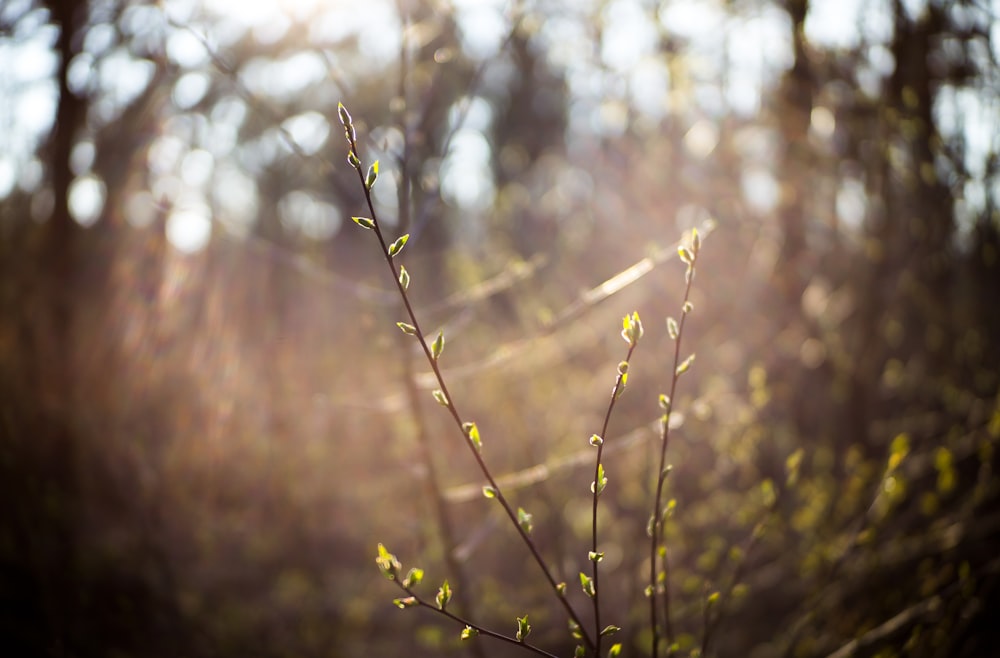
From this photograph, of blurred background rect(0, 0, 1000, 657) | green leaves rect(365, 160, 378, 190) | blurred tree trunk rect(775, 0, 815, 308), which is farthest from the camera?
blurred tree trunk rect(775, 0, 815, 308)

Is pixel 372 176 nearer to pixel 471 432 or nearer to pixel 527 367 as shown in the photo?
pixel 471 432

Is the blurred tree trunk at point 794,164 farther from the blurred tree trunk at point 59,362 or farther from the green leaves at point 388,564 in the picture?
the blurred tree trunk at point 59,362

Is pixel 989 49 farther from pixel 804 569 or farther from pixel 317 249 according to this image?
pixel 317 249

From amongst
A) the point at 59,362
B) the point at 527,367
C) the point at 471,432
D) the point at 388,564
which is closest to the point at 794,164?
the point at 527,367

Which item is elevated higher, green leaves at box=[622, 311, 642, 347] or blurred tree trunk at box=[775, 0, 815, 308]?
green leaves at box=[622, 311, 642, 347]

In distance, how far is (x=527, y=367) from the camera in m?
2.74

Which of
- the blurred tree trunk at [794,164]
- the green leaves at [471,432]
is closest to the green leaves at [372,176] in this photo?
the green leaves at [471,432]

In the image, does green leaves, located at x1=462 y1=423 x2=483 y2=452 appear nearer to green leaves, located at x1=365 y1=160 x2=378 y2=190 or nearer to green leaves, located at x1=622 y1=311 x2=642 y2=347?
green leaves, located at x1=622 y1=311 x2=642 y2=347

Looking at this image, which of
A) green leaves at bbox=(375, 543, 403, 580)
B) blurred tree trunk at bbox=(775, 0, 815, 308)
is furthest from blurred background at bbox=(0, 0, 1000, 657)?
green leaves at bbox=(375, 543, 403, 580)

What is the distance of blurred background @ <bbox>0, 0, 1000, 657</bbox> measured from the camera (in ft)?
7.89

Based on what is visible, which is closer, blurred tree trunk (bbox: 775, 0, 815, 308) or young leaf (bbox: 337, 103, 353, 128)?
young leaf (bbox: 337, 103, 353, 128)

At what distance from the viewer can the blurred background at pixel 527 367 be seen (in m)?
2.40

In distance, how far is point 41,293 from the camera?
3.27 m

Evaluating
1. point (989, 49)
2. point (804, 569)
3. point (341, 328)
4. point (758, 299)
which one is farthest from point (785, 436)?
point (341, 328)
